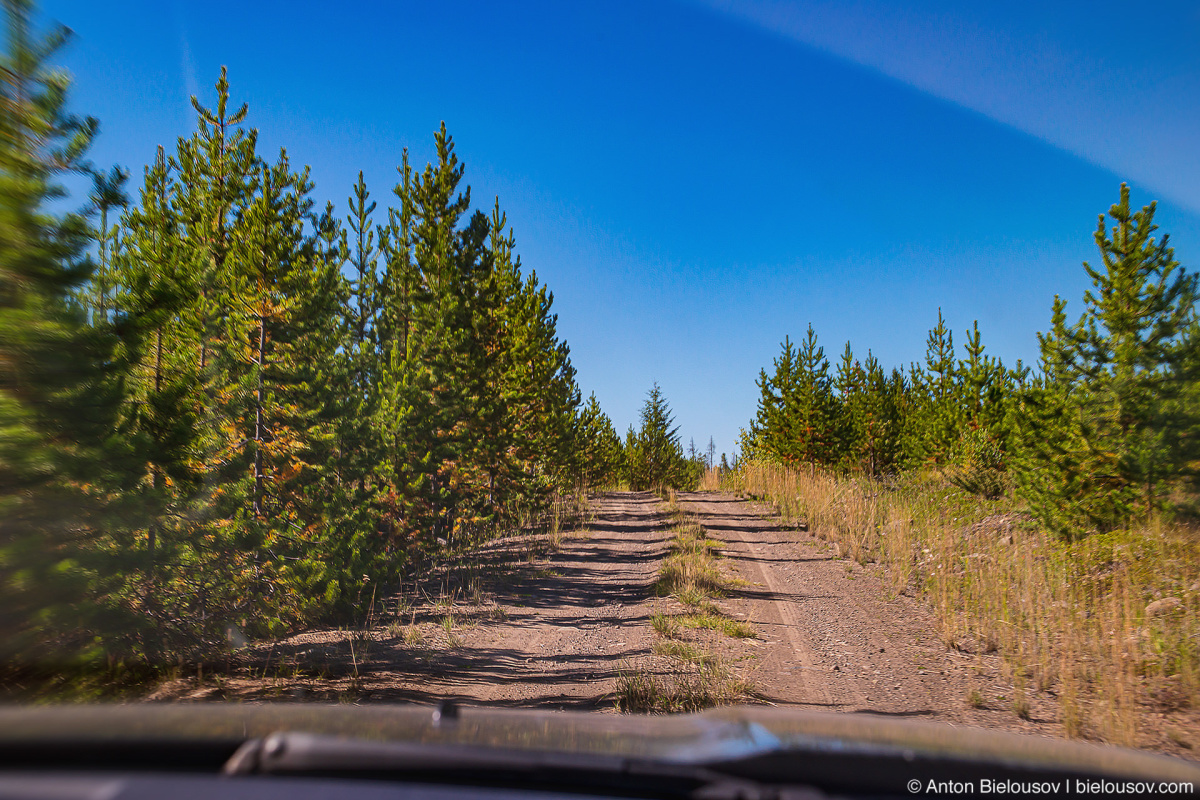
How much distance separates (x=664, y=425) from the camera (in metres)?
51.8

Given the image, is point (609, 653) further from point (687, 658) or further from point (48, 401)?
point (48, 401)

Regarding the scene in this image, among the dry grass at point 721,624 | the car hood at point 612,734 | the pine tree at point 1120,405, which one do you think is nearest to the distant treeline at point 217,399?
the car hood at point 612,734

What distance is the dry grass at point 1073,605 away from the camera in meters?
5.27

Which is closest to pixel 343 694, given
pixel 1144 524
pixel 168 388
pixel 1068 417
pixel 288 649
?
pixel 288 649

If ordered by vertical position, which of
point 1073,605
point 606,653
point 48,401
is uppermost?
point 48,401

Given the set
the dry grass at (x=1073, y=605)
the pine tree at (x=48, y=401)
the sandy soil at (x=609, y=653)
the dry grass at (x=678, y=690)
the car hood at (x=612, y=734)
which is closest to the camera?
the car hood at (x=612, y=734)

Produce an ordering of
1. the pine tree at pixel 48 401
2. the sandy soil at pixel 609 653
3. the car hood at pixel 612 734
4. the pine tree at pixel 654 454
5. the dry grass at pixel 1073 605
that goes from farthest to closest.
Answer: the pine tree at pixel 654 454 → the sandy soil at pixel 609 653 → the dry grass at pixel 1073 605 → the pine tree at pixel 48 401 → the car hood at pixel 612 734

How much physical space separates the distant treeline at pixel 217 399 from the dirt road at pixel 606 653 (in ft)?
2.89

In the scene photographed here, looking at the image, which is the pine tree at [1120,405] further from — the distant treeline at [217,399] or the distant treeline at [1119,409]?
the distant treeline at [217,399]

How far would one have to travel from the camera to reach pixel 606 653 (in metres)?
7.47

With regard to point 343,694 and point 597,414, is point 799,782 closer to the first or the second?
point 343,694

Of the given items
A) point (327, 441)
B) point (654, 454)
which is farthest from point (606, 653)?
point (654, 454)

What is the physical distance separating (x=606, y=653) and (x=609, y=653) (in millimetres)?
34

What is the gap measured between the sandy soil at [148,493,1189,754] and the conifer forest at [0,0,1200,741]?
16.3 inches
